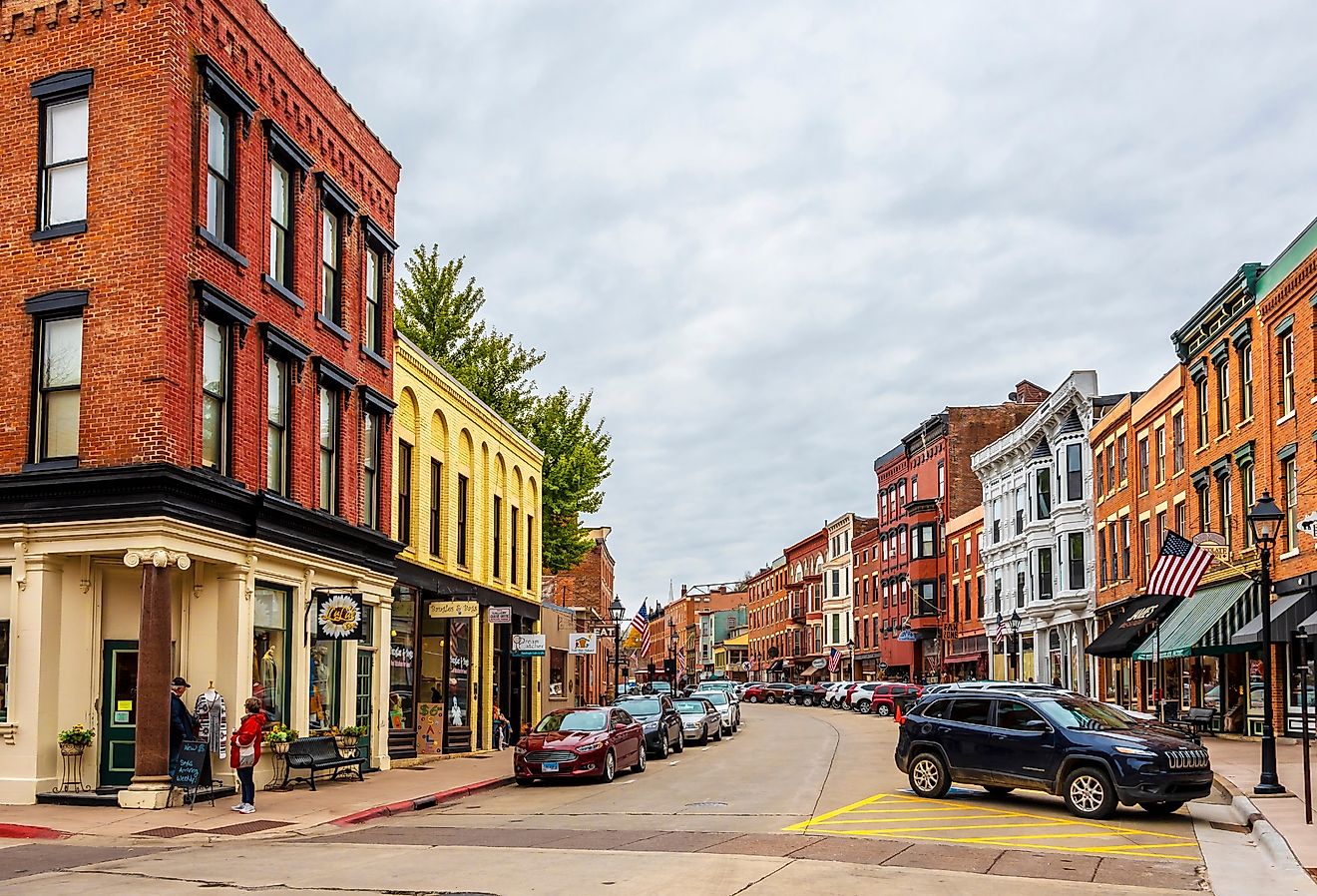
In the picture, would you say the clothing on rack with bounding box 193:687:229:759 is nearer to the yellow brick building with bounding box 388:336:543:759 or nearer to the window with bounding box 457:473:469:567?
the yellow brick building with bounding box 388:336:543:759

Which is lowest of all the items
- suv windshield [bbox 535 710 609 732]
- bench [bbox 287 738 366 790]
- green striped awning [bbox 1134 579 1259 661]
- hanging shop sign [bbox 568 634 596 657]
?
bench [bbox 287 738 366 790]

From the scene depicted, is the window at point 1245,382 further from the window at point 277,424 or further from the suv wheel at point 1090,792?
the window at point 277,424

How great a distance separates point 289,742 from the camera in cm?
2373

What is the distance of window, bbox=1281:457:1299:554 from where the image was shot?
32.6 metres

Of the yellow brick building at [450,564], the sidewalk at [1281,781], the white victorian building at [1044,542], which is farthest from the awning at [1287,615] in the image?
the white victorian building at [1044,542]

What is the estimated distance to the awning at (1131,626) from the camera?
42.7 metres

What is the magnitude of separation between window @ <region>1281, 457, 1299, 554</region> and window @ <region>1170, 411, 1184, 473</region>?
9.27 m

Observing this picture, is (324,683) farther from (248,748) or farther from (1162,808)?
(1162,808)

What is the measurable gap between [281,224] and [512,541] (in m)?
19.1

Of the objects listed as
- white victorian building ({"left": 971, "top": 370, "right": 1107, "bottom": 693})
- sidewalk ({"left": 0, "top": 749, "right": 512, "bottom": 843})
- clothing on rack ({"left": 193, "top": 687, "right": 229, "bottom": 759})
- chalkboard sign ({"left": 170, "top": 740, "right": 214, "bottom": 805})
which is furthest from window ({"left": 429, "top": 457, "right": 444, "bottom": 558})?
white victorian building ({"left": 971, "top": 370, "right": 1107, "bottom": 693})

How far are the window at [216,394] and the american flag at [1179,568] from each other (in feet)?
72.1

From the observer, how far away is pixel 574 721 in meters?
27.8

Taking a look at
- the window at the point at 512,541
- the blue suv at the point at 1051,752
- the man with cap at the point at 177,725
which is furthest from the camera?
the window at the point at 512,541

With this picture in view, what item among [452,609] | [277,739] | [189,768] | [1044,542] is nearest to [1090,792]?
[189,768]
